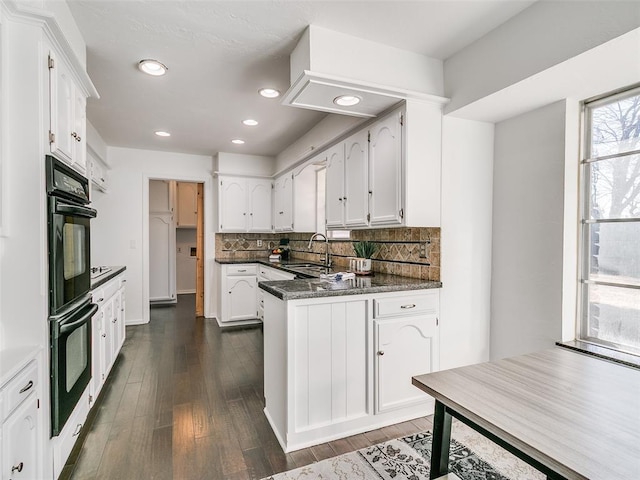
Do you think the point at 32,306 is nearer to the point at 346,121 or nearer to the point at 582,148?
the point at 346,121

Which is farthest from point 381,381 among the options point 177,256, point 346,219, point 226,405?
point 177,256

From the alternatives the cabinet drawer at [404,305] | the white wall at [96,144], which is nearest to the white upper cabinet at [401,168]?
the cabinet drawer at [404,305]

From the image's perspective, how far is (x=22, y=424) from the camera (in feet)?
4.31

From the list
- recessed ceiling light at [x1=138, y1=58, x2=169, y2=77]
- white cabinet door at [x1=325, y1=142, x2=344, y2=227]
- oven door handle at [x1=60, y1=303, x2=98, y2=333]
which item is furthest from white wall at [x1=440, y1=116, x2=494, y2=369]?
oven door handle at [x1=60, y1=303, x2=98, y2=333]

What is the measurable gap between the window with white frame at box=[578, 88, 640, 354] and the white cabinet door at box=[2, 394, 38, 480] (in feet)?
9.47

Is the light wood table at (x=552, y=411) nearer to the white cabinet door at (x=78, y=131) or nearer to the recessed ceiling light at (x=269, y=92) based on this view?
the white cabinet door at (x=78, y=131)

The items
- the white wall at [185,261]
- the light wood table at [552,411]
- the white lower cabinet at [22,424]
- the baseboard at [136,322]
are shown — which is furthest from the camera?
the white wall at [185,261]

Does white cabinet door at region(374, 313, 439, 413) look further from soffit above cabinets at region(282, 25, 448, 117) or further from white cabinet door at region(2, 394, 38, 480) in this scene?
white cabinet door at region(2, 394, 38, 480)

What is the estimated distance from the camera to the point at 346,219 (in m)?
3.08

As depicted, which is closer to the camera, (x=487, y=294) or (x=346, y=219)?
(x=487, y=294)

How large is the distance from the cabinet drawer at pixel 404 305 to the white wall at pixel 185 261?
633cm

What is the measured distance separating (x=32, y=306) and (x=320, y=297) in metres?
1.39

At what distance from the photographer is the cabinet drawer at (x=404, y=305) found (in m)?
2.21


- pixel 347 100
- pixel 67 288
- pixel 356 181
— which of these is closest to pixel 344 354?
pixel 356 181
